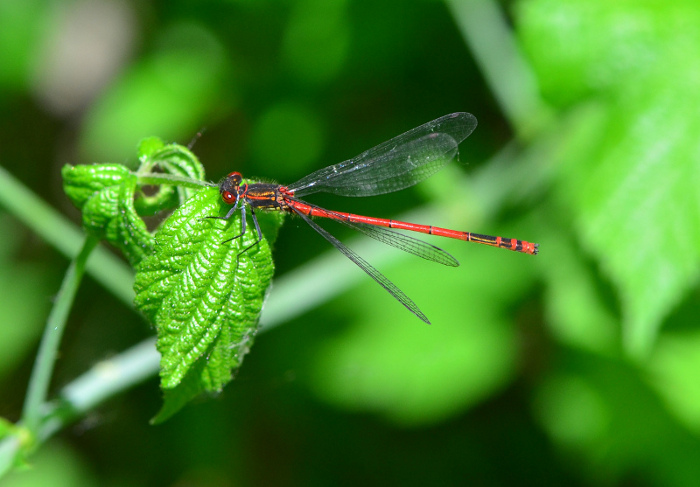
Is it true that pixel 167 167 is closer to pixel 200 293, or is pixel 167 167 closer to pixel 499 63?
pixel 200 293

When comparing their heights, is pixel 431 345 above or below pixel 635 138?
below

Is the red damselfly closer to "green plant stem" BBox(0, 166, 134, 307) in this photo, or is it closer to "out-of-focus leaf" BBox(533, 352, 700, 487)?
"green plant stem" BBox(0, 166, 134, 307)

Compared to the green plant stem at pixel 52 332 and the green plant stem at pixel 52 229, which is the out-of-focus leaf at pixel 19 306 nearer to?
the green plant stem at pixel 52 229

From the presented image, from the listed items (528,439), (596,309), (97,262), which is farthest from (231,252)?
(528,439)

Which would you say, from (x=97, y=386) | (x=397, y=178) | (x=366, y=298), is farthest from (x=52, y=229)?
(x=366, y=298)

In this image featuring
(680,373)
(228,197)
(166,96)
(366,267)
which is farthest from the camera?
(166,96)

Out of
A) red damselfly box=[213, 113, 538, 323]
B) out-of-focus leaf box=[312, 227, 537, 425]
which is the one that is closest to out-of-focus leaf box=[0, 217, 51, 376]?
out-of-focus leaf box=[312, 227, 537, 425]
